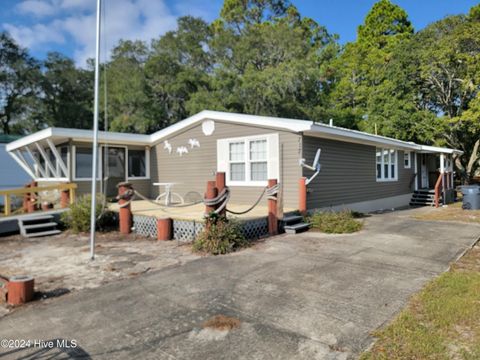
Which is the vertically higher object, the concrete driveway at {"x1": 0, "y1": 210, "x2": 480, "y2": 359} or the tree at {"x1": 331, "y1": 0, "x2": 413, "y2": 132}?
the tree at {"x1": 331, "y1": 0, "x2": 413, "y2": 132}

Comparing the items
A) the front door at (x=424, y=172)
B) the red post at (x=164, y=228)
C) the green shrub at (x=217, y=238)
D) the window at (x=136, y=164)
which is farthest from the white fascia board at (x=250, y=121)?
the front door at (x=424, y=172)

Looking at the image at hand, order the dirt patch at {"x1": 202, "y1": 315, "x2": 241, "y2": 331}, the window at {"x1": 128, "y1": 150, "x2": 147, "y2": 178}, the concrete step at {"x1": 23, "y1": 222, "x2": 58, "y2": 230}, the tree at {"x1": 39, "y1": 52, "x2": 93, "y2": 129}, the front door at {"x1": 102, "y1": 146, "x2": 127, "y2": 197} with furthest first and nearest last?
the tree at {"x1": 39, "y1": 52, "x2": 93, "y2": 129} < the window at {"x1": 128, "y1": 150, "x2": 147, "y2": 178} < the front door at {"x1": 102, "y1": 146, "x2": 127, "y2": 197} < the concrete step at {"x1": 23, "y1": 222, "x2": 58, "y2": 230} < the dirt patch at {"x1": 202, "y1": 315, "x2": 241, "y2": 331}

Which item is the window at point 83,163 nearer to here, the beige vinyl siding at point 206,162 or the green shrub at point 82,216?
the beige vinyl siding at point 206,162

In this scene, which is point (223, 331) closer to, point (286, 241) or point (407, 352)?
point (407, 352)

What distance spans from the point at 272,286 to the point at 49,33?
915cm

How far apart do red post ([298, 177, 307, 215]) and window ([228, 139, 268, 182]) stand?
1175mm

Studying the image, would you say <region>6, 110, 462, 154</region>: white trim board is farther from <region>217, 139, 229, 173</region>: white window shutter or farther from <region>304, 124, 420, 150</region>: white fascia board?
<region>217, 139, 229, 173</region>: white window shutter

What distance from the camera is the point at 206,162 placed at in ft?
36.1

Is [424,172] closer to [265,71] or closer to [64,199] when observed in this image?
[265,71]

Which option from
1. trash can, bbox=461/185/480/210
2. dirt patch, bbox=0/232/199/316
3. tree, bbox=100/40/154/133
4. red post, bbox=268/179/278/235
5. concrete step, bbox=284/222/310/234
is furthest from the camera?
tree, bbox=100/40/154/133

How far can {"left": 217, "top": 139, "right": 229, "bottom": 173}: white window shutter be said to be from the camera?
10352 mm

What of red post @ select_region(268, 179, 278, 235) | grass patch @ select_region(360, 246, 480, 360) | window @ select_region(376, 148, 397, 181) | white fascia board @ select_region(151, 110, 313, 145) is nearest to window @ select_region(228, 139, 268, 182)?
white fascia board @ select_region(151, 110, 313, 145)

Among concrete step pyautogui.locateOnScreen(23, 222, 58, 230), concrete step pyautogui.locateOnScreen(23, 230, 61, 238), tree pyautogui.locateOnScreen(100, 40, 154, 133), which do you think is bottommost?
concrete step pyautogui.locateOnScreen(23, 230, 61, 238)

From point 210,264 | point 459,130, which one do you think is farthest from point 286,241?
point 459,130
